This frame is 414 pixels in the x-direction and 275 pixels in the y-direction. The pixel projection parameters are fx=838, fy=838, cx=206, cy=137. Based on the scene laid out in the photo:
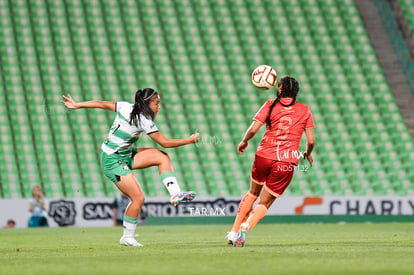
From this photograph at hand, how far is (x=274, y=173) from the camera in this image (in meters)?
9.82

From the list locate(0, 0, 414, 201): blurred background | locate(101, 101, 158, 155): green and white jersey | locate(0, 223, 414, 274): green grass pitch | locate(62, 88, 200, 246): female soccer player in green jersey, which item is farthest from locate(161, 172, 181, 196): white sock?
locate(0, 0, 414, 201): blurred background

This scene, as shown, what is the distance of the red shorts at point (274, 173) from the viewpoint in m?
9.81

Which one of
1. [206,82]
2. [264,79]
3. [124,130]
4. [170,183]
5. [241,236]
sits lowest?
[241,236]

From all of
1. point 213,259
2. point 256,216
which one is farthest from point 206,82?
point 213,259

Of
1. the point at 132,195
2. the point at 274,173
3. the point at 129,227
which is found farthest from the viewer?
the point at 129,227

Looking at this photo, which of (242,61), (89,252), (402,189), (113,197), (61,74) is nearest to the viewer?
(89,252)

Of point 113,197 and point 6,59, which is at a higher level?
point 6,59

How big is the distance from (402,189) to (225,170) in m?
4.60

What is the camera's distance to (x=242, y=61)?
2491 centimetres

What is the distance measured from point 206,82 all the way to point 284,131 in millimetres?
14329

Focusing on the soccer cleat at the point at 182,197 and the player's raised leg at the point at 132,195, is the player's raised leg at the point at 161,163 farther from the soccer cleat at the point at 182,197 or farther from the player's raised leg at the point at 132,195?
the player's raised leg at the point at 132,195

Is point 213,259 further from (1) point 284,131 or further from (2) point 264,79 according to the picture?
(2) point 264,79

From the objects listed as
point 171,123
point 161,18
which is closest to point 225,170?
point 171,123

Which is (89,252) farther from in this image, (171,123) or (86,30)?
(86,30)
